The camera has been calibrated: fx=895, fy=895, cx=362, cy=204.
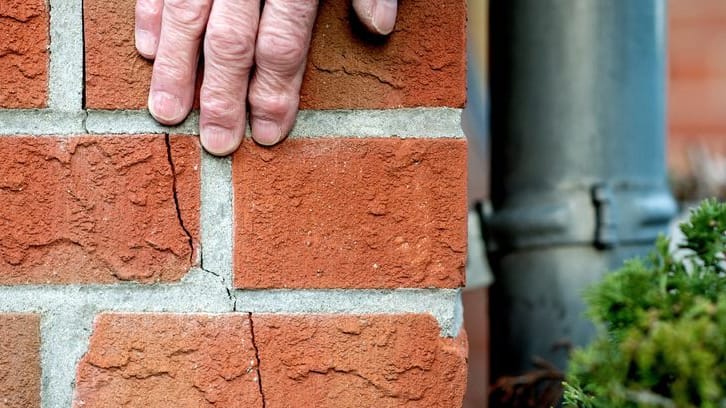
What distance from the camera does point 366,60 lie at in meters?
0.71

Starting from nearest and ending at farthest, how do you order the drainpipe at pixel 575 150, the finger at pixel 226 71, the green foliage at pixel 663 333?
the green foliage at pixel 663 333, the finger at pixel 226 71, the drainpipe at pixel 575 150

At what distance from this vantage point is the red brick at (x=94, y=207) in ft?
2.32

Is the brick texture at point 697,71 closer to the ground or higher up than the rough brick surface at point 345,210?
higher up

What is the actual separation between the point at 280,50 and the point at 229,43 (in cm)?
4

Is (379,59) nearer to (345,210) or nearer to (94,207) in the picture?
(345,210)

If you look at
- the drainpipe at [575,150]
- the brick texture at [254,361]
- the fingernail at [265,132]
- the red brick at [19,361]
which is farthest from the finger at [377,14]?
the drainpipe at [575,150]

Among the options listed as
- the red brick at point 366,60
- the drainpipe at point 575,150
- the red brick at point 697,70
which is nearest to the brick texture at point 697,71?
the red brick at point 697,70

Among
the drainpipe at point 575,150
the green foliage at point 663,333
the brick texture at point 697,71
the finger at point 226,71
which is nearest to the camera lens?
the green foliage at point 663,333

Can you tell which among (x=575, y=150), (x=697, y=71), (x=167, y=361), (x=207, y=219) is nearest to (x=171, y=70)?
(x=207, y=219)

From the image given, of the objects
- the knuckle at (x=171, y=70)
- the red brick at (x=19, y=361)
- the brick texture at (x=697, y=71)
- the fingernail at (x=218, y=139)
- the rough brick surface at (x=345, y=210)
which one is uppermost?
the brick texture at (x=697, y=71)

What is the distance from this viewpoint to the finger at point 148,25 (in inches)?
27.5

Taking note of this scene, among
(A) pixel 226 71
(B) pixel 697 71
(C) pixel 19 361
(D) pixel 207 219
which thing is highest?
(B) pixel 697 71

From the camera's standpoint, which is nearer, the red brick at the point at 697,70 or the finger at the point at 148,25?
the finger at the point at 148,25

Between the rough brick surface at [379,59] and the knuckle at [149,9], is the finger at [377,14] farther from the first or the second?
the knuckle at [149,9]
